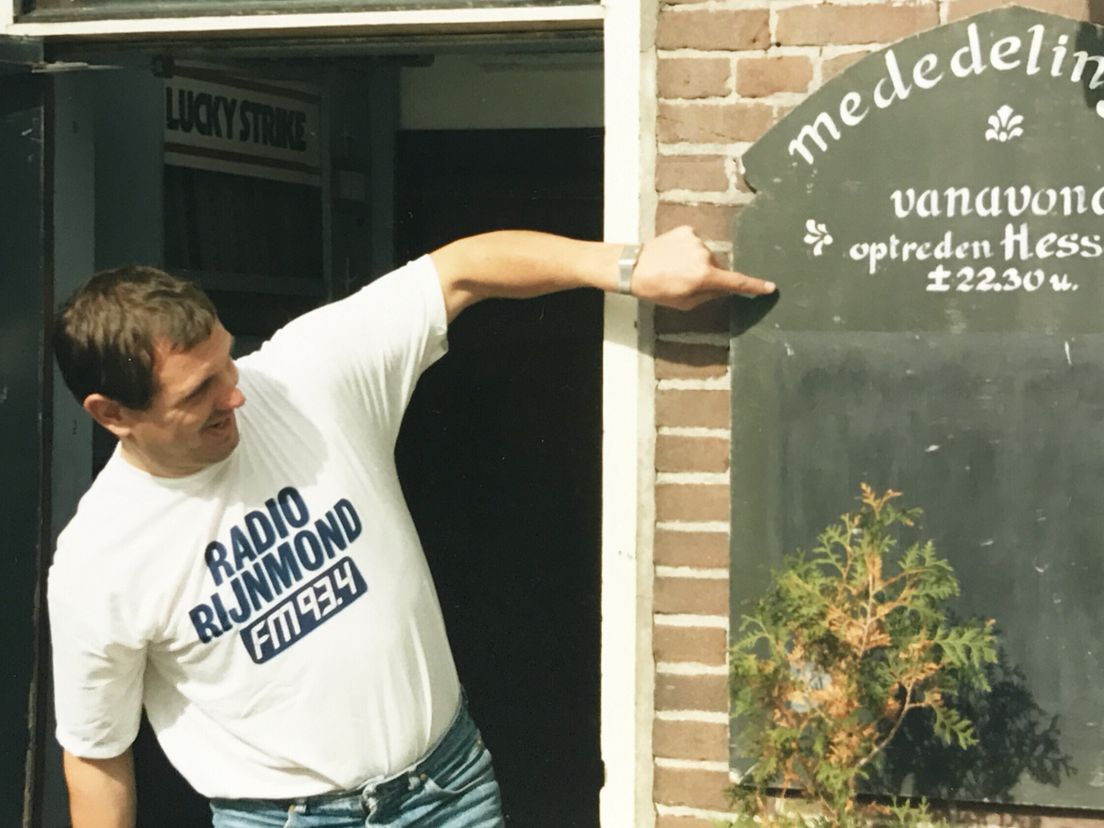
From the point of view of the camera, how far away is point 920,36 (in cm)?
278

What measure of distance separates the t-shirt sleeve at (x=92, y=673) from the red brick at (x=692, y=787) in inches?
42.3

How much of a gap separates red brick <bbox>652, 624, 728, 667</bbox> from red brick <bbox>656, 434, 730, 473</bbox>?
33cm

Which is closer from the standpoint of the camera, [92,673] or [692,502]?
[92,673]

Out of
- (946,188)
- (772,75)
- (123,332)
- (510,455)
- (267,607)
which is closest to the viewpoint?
(123,332)

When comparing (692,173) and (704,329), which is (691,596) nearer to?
(704,329)

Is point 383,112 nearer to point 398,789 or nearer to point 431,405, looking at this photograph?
point 431,405

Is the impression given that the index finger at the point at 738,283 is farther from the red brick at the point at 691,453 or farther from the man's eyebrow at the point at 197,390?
the man's eyebrow at the point at 197,390

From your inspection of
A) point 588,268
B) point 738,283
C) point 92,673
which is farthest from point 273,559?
point 738,283

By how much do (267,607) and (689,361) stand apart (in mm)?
972

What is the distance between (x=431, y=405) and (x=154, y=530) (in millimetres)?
3090

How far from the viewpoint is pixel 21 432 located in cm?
371

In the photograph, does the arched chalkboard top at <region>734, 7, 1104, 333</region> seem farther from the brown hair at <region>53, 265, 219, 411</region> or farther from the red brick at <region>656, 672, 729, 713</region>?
the brown hair at <region>53, 265, 219, 411</region>

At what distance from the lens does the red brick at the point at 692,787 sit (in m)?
3.02

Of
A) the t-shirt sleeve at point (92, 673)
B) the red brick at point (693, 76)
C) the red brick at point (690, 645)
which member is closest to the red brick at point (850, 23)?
the red brick at point (693, 76)
